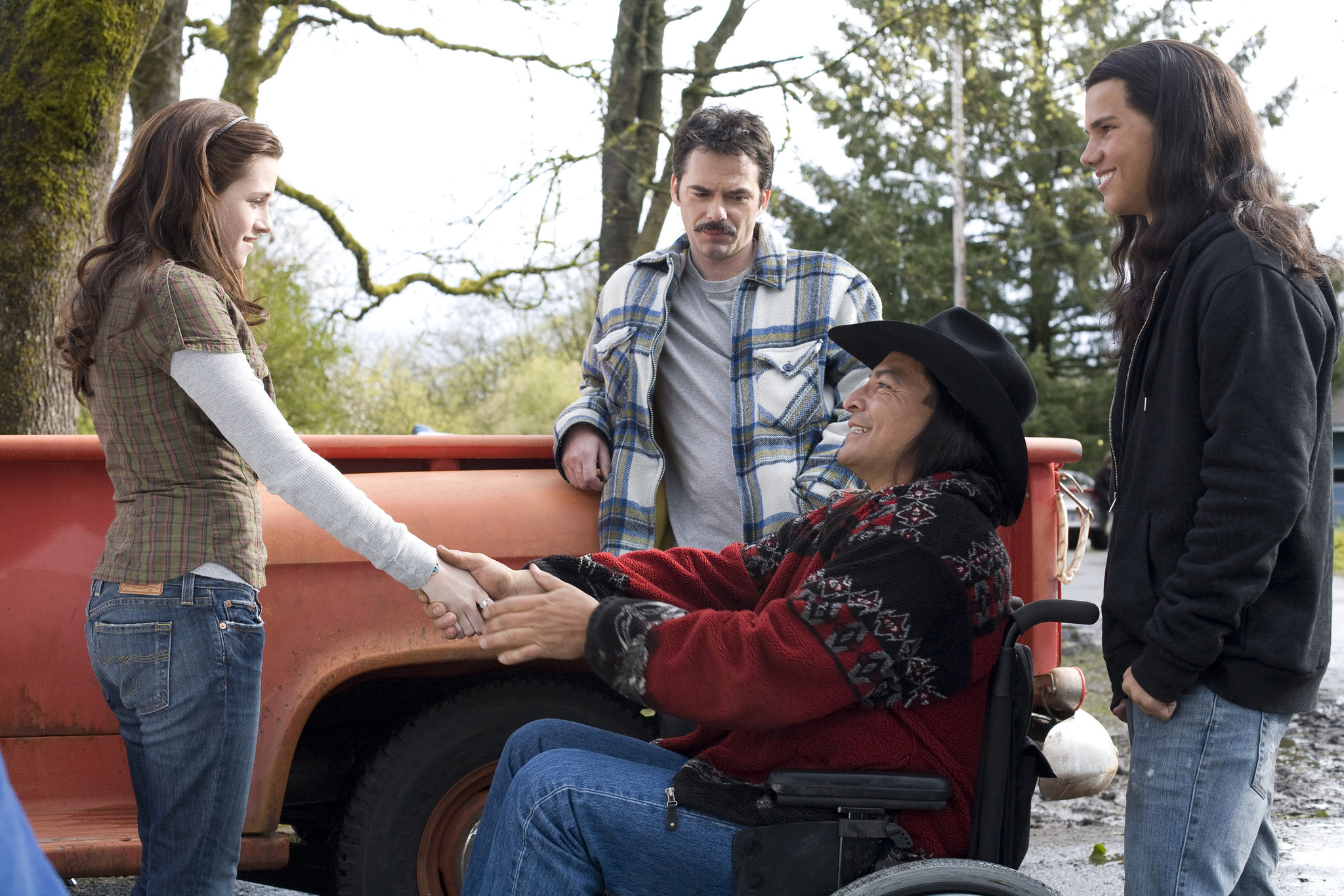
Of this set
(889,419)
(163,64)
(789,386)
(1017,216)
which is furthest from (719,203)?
(1017,216)

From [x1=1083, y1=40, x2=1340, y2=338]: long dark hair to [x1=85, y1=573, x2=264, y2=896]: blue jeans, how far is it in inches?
76.0

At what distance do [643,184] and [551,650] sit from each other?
7836 mm

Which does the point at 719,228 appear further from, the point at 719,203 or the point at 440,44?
the point at 440,44

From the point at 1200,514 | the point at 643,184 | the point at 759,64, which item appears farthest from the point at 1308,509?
the point at 759,64

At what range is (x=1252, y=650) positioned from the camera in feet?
6.05

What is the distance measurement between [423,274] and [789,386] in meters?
8.87

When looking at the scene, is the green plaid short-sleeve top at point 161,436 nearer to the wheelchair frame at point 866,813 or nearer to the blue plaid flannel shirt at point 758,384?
the blue plaid flannel shirt at point 758,384

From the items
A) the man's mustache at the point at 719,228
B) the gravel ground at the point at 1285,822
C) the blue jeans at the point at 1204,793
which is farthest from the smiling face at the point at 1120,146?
the gravel ground at the point at 1285,822

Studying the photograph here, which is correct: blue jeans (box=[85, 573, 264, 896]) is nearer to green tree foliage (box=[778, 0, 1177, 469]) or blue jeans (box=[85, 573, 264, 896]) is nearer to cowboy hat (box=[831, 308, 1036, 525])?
cowboy hat (box=[831, 308, 1036, 525])

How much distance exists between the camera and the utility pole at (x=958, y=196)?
19.6 m

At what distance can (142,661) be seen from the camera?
202cm

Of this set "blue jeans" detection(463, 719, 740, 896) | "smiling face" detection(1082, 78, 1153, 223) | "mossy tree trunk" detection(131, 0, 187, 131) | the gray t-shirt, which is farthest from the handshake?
"mossy tree trunk" detection(131, 0, 187, 131)

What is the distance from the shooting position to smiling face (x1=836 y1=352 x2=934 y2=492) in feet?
7.29

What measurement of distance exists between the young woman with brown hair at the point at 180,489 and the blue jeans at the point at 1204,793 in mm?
1610
